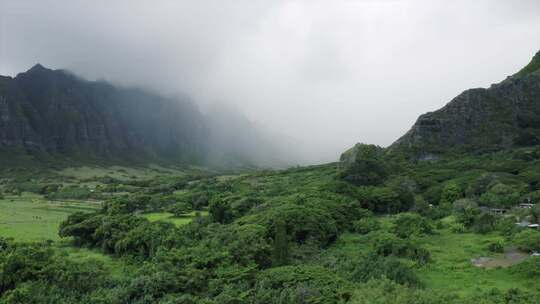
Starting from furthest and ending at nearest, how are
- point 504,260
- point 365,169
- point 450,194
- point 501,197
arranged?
1. point 365,169
2. point 450,194
3. point 501,197
4. point 504,260

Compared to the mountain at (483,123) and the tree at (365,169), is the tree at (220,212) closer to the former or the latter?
the tree at (365,169)

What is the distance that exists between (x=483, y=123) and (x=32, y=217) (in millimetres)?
118591

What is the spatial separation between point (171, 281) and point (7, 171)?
164927mm

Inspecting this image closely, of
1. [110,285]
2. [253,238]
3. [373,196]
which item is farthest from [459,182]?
[110,285]

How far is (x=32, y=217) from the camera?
7312cm

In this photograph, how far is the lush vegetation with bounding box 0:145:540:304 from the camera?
3142 cm

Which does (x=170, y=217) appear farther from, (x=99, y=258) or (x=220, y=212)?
Result: (x=99, y=258)

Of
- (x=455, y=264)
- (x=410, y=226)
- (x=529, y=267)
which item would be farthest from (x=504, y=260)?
(x=410, y=226)

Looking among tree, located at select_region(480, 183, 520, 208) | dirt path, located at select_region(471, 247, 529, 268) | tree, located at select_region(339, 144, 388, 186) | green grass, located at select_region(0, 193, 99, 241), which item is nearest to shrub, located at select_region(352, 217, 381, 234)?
dirt path, located at select_region(471, 247, 529, 268)

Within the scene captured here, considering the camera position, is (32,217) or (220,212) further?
(32,217)

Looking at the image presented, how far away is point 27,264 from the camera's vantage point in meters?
36.4

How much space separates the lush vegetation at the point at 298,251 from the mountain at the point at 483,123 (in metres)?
51.0

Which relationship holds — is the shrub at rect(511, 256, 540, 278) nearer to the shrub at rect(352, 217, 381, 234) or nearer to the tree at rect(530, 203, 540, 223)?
the tree at rect(530, 203, 540, 223)

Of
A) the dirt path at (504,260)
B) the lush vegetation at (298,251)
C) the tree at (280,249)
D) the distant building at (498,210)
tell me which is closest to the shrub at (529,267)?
the lush vegetation at (298,251)
